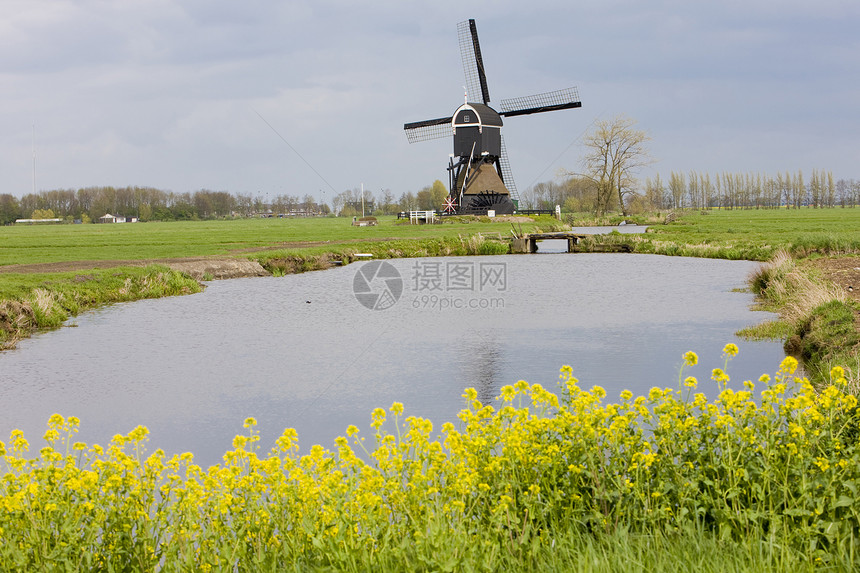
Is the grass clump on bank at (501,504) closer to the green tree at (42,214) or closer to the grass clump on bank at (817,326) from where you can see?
the grass clump on bank at (817,326)

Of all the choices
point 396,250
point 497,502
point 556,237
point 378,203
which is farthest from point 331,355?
point 378,203

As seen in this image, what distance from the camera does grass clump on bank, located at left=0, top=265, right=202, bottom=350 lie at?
17.2m

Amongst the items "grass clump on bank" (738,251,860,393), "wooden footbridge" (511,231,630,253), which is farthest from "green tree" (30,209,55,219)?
"grass clump on bank" (738,251,860,393)

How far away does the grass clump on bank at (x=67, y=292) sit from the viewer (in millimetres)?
17172

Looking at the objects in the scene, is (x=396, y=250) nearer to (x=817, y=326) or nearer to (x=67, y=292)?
(x=67, y=292)

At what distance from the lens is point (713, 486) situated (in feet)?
16.0

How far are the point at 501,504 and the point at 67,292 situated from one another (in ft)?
62.3

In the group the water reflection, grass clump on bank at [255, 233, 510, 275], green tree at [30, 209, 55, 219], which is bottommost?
the water reflection

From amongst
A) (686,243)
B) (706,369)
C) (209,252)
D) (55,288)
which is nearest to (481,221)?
(686,243)

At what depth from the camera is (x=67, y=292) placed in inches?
804

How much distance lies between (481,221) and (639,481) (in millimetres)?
57344

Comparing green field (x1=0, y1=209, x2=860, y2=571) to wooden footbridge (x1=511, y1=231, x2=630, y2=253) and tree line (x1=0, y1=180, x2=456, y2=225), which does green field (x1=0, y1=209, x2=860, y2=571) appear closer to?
wooden footbridge (x1=511, y1=231, x2=630, y2=253)

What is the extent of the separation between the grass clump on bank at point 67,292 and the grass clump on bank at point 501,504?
41.3ft

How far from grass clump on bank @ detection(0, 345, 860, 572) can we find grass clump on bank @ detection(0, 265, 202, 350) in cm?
1259
